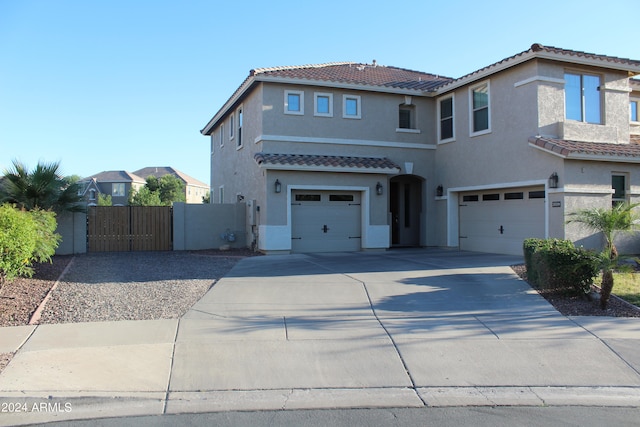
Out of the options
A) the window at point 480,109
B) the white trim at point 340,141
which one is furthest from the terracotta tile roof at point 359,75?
the window at point 480,109

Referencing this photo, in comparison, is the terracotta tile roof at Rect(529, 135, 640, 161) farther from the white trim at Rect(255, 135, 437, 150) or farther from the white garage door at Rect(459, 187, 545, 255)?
the white trim at Rect(255, 135, 437, 150)

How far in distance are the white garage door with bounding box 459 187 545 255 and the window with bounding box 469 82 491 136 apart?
2221 millimetres

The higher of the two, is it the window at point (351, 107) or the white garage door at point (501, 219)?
the window at point (351, 107)

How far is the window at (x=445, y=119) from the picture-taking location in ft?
62.3

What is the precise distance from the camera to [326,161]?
678 inches

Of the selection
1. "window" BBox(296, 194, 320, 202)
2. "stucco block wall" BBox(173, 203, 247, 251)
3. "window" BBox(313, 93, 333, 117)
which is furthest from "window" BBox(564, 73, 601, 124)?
"stucco block wall" BBox(173, 203, 247, 251)

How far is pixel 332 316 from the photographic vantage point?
326 inches

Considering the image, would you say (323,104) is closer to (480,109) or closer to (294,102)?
(294,102)

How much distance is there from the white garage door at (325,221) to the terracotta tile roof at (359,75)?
413cm

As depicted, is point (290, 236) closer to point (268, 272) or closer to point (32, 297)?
point (268, 272)

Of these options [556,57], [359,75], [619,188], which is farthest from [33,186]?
[619,188]

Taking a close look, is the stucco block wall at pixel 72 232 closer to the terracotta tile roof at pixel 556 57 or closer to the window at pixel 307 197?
the window at pixel 307 197

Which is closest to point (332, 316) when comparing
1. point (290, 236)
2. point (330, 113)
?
point (290, 236)

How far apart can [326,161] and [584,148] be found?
7.88 m
